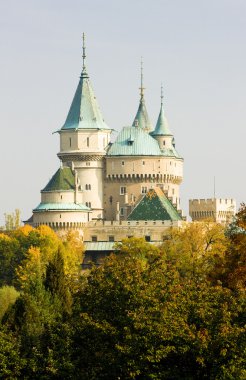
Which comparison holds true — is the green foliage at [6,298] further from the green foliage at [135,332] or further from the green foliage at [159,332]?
the green foliage at [159,332]

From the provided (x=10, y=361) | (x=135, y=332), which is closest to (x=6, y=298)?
(x=10, y=361)

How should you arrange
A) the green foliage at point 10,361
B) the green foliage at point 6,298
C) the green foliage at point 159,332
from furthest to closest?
the green foliage at point 6,298 < the green foliage at point 10,361 < the green foliage at point 159,332

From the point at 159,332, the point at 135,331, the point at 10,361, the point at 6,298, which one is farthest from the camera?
the point at 6,298

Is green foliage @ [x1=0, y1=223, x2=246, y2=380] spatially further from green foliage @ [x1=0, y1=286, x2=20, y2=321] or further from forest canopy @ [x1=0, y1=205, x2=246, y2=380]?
green foliage @ [x1=0, y1=286, x2=20, y2=321]

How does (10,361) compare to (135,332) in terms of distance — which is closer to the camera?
(135,332)

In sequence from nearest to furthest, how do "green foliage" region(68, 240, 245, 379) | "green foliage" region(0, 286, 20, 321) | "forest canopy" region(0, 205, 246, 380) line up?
"green foliage" region(68, 240, 245, 379) < "forest canopy" region(0, 205, 246, 380) < "green foliage" region(0, 286, 20, 321)

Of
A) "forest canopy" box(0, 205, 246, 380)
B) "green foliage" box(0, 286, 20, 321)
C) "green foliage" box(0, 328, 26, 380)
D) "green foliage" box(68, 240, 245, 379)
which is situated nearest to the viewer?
"green foliage" box(68, 240, 245, 379)

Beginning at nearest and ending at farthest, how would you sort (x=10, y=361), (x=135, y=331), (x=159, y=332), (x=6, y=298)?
(x=159, y=332), (x=135, y=331), (x=10, y=361), (x=6, y=298)

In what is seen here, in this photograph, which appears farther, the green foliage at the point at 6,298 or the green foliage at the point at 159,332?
the green foliage at the point at 6,298

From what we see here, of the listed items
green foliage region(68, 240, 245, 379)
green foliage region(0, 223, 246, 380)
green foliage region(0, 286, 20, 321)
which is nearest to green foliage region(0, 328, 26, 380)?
green foliage region(0, 223, 246, 380)

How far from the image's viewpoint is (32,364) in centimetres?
9031

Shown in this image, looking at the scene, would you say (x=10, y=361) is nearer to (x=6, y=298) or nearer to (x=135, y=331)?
(x=135, y=331)

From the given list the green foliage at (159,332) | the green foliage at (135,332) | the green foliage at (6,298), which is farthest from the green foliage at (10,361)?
the green foliage at (6,298)

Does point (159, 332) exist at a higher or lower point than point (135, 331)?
lower
